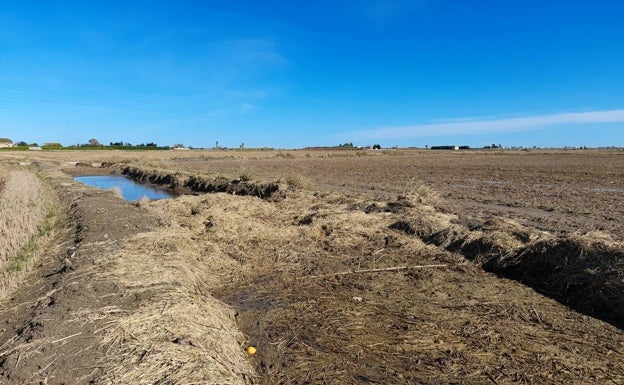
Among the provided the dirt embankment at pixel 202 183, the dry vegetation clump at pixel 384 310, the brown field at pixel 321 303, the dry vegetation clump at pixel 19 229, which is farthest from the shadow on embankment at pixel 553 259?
the dirt embankment at pixel 202 183

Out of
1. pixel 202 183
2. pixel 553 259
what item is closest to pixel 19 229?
pixel 553 259

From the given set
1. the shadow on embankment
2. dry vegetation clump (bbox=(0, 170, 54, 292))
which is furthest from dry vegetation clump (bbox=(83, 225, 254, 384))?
the shadow on embankment

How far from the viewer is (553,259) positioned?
698cm

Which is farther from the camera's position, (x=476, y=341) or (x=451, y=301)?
(x=451, y=301)

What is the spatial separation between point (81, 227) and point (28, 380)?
7.28 metres

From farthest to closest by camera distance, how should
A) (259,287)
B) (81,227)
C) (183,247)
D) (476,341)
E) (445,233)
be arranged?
(81,227) → (445,233) → (183,247) → (259,287) → (476,341)

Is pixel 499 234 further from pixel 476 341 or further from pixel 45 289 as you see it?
pixel 45 289

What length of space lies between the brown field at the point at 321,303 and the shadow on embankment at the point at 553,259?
0.10 ft

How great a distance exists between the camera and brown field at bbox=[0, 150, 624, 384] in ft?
13.1

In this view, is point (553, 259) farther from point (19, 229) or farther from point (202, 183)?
point (202, 183)

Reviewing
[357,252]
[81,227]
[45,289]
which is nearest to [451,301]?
[357,252]

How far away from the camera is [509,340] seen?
4715 millimetres

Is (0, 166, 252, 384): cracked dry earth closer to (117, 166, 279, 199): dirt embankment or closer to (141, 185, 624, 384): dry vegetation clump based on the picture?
(141, 185, 624, 384): dry vegetation clump

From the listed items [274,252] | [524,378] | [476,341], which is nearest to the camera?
[524,378]
